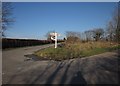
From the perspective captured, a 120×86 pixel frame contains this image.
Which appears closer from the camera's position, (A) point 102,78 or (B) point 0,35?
(A) point 102,78

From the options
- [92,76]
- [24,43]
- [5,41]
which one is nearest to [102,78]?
[92,76]

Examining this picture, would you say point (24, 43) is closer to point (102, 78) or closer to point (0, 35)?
point (0, 35)

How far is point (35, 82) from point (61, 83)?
1.23m

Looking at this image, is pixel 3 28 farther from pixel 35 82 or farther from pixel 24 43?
pixel 35 82

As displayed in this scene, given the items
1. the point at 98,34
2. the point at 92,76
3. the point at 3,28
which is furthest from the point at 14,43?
the point at 98,34

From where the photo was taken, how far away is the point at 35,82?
977 centimetres

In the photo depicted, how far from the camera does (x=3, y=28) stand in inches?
1673

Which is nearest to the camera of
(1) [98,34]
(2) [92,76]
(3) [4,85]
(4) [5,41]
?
(3) [4,85]

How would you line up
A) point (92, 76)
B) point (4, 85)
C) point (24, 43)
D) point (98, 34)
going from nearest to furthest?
point (4, 85)
point (92, 76)
point (24, 43)
point (98, 34)

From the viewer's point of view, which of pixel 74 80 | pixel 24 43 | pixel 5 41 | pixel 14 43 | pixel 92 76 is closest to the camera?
pixel 74 80

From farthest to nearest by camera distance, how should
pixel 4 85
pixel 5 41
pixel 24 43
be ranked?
1. pixel 24 43
2. pixel 5 41
3. pixel 4 85

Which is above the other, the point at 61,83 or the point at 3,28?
the point at 3,28

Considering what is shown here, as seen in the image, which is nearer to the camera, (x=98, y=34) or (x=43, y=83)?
(x=43, y=83)

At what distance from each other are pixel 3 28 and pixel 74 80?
34865 mm
